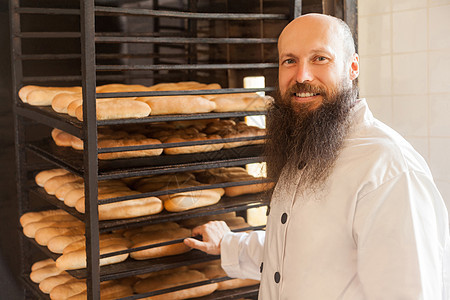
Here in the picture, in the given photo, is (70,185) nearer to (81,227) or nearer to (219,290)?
(81,227)

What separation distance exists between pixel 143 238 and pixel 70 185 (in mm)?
332

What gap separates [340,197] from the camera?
131 centimetres

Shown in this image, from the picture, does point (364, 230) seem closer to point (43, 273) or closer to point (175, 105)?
point (175, 105)

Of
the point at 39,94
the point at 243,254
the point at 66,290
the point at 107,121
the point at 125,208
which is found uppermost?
the point at 39,94

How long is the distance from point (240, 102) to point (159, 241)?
59 cm

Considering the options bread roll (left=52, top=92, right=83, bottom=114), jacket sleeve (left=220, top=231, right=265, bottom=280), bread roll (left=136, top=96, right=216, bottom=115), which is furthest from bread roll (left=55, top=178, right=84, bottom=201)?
jacket sleeve (left=220, top=231, right=265, bottom=280)

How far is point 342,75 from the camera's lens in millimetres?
1404

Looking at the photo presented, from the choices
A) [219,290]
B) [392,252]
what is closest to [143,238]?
[219,290]

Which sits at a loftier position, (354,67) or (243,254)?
(354,67)

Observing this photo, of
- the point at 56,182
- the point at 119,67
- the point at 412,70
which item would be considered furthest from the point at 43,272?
the point at 412,70

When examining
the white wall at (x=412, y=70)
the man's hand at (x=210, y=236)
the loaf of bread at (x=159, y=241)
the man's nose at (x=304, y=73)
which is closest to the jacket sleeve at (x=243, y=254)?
the man's hand at (x=210, y=236)

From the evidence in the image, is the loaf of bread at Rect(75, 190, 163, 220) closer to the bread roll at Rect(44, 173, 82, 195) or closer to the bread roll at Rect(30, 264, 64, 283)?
the bread roll at Rect(44, 173, 82, 195)

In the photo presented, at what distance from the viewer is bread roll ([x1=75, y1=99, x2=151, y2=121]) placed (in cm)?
161

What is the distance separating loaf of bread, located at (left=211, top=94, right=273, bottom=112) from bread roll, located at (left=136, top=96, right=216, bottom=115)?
9 cm
